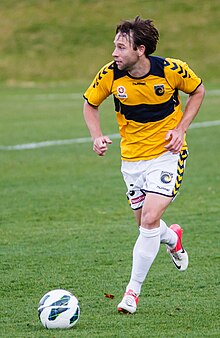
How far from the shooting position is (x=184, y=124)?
7.28 meters

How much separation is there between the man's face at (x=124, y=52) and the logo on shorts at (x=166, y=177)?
2.81 feet

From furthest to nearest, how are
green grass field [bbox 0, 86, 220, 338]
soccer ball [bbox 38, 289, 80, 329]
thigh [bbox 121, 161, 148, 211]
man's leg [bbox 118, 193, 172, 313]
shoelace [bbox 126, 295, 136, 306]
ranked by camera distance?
thigh [bbox 121, 161, 148, 211] < man's leg [bbox 118, 193, 172, 313] < shoelace [bbox 126, 295, 136, 306] < green grass field [bbox 0, 86, 220, 338] < soccer ball [bbox 38, 289, 80, 329]

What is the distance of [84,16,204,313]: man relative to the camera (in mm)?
7062

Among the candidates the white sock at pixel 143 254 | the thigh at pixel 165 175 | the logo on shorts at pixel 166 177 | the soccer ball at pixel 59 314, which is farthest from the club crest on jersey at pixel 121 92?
the soccer ball at pixel 59 314

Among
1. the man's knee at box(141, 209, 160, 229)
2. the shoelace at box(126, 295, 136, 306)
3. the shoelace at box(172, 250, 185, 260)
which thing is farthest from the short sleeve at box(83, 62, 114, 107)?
the shoelace at box(126, 295, 136, 306)

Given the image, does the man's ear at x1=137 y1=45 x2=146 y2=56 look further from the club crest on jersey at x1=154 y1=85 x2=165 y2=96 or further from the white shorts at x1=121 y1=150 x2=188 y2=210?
the white shorts at x1=121 y1=150 x2=188 y2=210

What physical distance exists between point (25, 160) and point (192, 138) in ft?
16.1

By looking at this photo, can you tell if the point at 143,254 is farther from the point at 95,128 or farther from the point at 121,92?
the point at 121,92

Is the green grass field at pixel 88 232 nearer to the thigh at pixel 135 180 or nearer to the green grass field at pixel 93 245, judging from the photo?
the green grass field at pixel 93 245

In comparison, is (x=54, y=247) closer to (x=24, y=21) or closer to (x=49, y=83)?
(x=49, y=83)

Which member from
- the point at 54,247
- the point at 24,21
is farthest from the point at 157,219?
the point at 24,21

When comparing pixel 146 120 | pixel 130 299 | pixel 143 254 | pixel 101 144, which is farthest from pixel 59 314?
pixel 146 120

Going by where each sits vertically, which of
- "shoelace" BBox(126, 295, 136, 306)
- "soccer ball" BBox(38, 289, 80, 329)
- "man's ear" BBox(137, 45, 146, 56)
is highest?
"man's ear" BBox(137, 45, 146, 56)

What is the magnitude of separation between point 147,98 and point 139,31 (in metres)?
0.52
